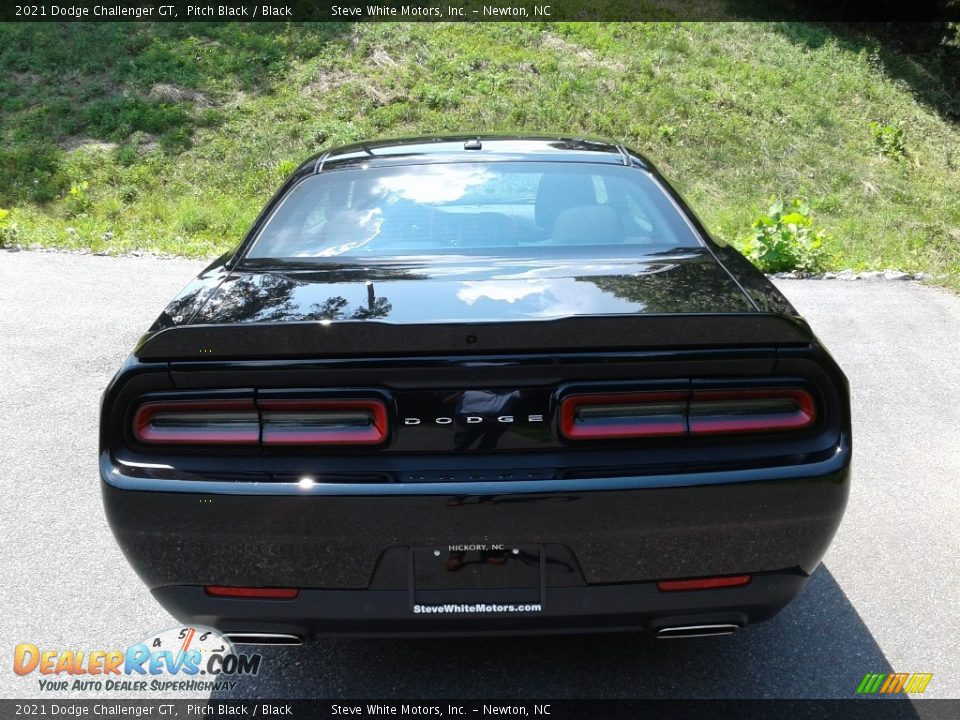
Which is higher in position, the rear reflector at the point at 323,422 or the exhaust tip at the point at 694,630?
the rear reflector at the point at 323,422

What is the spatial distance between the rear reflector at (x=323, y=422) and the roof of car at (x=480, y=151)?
1547mm

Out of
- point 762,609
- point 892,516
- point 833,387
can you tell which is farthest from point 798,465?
point 892,516

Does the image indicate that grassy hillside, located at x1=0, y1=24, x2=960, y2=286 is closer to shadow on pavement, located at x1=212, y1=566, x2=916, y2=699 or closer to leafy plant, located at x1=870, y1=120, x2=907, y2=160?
leafy plant, located at x1=870, y1=120, x2=907, y2=160

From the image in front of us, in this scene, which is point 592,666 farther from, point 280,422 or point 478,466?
point 280,422

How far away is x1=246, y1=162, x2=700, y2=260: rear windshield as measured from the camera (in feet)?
9.73

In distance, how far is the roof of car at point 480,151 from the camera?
3459 millimetres

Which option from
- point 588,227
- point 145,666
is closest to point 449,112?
point 588,227

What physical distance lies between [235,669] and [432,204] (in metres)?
1.68

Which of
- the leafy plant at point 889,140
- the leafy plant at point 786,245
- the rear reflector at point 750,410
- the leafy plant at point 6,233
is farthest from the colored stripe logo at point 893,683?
the leafy plant at point 889,140

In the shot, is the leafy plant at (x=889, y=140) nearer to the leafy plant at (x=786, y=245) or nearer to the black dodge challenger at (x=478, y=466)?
the leafy plant at (x=786, y=245)

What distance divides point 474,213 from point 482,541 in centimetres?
140

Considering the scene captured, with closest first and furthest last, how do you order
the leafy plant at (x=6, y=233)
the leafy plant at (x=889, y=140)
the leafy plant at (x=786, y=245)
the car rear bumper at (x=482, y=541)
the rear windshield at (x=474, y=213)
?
the car rear bumper at (x=482, y=541) → the rear windshield at (x=474, y=213) → the leafy plant at (x=786, y=245) → the leafy plant at (x=6, y=233) → the leafy plant at (x=889, y=140)

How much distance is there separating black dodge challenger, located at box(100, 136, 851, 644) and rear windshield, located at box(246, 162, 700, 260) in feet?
2.37

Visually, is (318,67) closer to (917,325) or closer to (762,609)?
(917,325)
